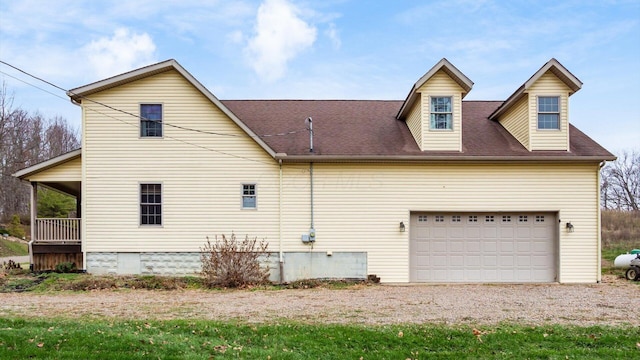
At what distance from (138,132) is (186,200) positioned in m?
2.61

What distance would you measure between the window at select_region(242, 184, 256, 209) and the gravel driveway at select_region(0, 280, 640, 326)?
10.1 feet

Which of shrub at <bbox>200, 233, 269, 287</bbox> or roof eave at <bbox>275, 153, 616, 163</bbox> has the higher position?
roof eave at <bbox>275, 153, 616, 163</bbox>

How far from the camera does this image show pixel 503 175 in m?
16.8

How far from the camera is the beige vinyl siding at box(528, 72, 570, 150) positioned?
55.1 feet

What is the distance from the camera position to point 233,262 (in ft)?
50.8

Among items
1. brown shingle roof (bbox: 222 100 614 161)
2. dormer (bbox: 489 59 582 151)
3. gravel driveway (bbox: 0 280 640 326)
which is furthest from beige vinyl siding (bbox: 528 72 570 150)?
gravel driveway (bbox: 0 280 640 326)

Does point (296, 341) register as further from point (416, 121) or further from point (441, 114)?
point (416, 121)

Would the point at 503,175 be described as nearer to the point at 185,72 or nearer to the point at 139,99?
the point at 185,72

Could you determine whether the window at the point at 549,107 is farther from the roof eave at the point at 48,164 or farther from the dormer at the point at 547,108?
the roof eave at the point at 48,164

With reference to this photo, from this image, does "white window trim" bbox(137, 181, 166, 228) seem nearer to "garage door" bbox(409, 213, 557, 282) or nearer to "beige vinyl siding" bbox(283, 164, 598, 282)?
"beige vinyl siding" bbox(283, 164, 598, 282)

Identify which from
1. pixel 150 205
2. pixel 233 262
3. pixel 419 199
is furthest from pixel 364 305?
pixel 150 205

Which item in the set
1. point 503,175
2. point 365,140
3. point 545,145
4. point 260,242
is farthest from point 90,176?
point 545,145

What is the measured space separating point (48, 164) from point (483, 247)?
13905 mm

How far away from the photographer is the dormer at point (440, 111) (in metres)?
16.9
